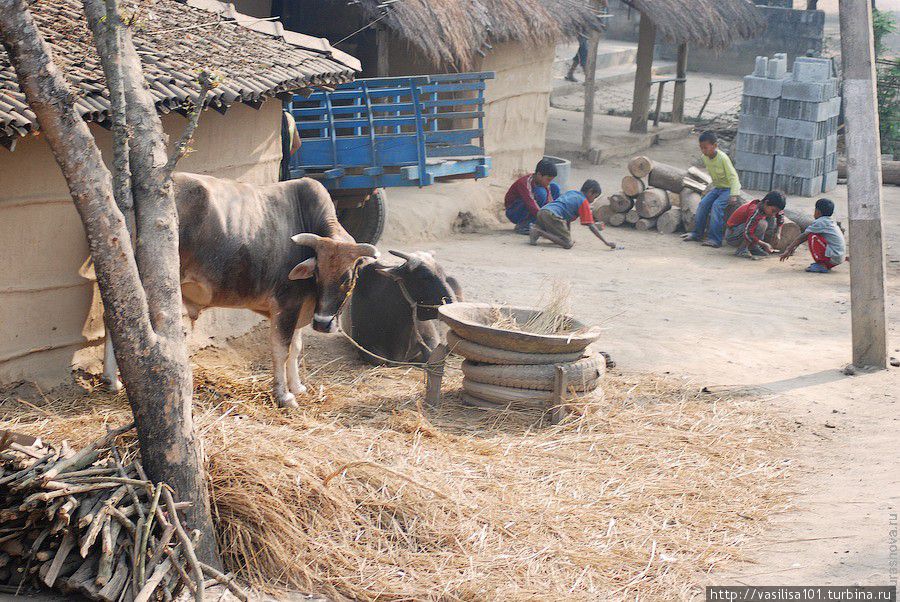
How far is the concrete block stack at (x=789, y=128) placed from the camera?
14891 millimetres

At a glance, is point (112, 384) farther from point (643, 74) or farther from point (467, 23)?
point (643, 74)

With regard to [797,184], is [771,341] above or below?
below

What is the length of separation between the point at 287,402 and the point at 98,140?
2.07 m

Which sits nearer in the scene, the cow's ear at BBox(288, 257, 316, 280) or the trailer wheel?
the cow's ear at BBox(288, 257, 316, 280)

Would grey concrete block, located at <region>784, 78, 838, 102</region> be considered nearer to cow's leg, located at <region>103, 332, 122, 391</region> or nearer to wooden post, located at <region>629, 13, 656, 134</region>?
wooden post, located at <region>629, 13, 656, 134</region>

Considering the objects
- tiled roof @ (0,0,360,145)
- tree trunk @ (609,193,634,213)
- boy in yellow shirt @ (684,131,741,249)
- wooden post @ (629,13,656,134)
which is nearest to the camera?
tiled roof @ (0,0,360,145)

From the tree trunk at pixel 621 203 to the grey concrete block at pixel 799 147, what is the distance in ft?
11.6

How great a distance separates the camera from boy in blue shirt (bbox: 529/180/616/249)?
11766 millimetres

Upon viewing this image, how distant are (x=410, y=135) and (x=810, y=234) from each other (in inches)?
188

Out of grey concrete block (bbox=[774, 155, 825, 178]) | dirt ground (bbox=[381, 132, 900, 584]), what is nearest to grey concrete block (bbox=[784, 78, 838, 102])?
grey concrete block (bbox=[774, 155, 825, 178])

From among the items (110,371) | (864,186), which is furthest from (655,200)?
(110,371)

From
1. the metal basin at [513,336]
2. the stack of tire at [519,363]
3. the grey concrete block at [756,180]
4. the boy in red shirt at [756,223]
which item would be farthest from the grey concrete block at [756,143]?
the stack of tire at [519,363]

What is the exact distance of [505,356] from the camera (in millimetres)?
6297

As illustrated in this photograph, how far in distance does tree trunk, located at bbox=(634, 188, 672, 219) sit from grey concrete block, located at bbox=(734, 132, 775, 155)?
127 inches
